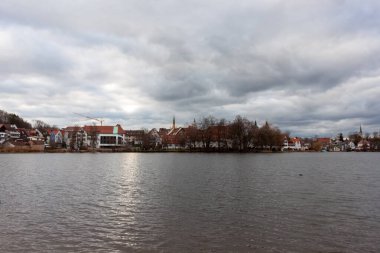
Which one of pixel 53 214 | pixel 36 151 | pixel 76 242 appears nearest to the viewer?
pixel 76 242

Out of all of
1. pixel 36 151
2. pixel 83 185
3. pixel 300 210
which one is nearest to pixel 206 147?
pixel 36 151

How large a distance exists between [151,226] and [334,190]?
71.1ft

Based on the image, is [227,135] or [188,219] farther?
[227,135]

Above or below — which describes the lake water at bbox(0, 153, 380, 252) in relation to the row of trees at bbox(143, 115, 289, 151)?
below

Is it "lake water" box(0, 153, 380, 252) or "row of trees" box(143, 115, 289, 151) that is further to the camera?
"row of trees" box(143, 115, 289, 151)

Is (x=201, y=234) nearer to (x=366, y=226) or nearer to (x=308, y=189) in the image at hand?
(x=366, y=226)

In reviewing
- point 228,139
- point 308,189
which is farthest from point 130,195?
point 228,139

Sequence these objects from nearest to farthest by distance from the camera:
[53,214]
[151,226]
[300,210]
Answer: [151,226] → [53,214] → [300,210]

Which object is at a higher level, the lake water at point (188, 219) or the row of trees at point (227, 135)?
the row of trees at point (227, 135)

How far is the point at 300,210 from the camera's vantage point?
2311 cm

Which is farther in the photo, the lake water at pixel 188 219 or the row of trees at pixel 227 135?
the row of trees at pixel 227 135

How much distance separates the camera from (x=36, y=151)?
5802 inches

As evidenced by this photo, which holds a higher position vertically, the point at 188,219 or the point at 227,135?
the point at 227,135

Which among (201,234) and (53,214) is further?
(53,214)
